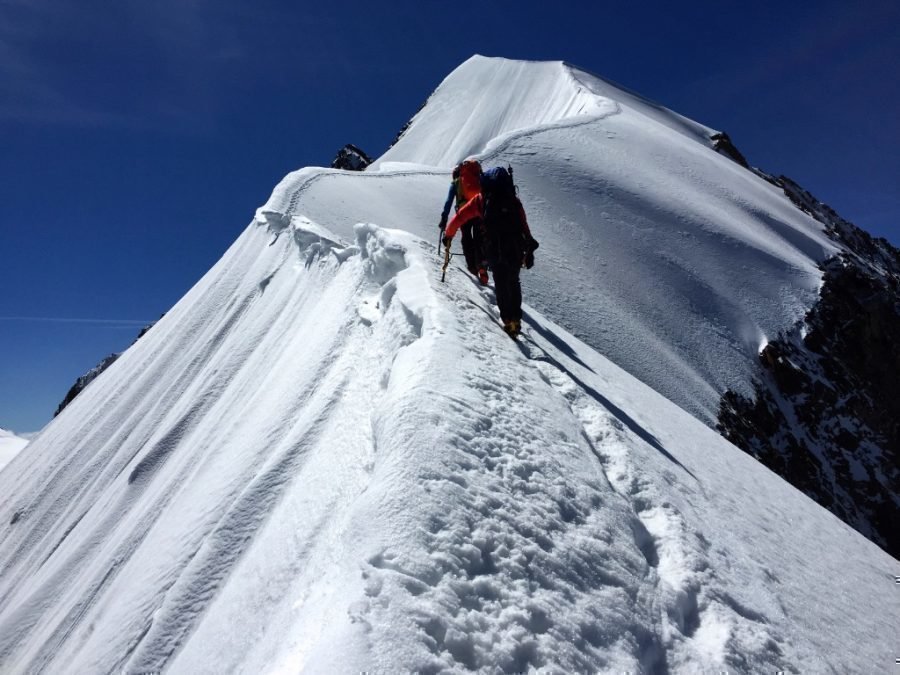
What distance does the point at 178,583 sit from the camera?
294 centimetres

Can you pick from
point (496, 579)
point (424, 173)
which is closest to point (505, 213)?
point (496, 579)

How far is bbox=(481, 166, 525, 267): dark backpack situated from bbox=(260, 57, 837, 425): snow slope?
14.5 ft

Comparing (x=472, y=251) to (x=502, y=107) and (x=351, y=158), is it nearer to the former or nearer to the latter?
(x=502, y=107)

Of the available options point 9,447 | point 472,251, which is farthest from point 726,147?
point 9,447

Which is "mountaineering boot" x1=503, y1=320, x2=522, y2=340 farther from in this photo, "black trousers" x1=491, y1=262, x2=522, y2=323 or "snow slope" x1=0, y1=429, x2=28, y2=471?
"snow slope" x1=0, y1=429, x2=28, y2=471

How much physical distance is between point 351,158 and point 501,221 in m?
58.3

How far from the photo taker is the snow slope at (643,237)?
10484 mm

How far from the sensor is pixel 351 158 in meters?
58.4

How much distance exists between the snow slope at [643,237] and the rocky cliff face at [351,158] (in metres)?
40.3

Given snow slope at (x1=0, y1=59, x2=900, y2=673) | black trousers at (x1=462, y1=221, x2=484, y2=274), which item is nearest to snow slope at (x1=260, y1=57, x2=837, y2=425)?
snow slope at (x1=0, y1=59, x2=900, y2=673)

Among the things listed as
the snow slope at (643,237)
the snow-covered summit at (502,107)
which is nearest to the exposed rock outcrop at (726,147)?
the snow-covered summit at (502,107)

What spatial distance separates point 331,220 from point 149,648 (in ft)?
28.4

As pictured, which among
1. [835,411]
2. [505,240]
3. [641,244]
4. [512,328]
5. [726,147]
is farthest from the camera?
[726,147]

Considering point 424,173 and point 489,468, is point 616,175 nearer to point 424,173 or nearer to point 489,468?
point 424,173
